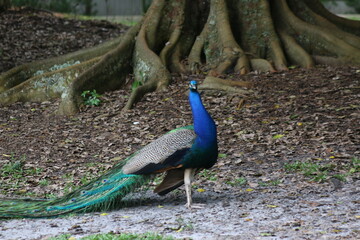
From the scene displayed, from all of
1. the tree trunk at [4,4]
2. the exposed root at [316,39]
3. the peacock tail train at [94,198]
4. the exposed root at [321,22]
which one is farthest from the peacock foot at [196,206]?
the tree trunk at [4,4]

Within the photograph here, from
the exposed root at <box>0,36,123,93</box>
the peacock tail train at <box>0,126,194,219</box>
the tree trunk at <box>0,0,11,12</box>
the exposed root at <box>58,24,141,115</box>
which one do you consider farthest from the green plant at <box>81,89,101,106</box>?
the tree trunk at <box>0,0,11,12</box>

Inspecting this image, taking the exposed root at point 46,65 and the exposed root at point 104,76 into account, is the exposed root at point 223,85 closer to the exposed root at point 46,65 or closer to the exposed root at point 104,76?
the exposed root at point 104,76

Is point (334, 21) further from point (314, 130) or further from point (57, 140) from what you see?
point (57, 140)

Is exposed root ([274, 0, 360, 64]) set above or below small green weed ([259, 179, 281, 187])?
above

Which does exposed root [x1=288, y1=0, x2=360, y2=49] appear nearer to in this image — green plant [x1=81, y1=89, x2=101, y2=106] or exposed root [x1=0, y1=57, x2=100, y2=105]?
exposed root [x1=0, y1=57, x2=100, y2=105]

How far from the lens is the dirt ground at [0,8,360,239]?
5883mm

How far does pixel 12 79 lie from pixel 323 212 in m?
8.84

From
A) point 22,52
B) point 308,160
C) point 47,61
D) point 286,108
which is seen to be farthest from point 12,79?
point 308,160

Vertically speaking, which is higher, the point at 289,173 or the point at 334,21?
the point at 334,21

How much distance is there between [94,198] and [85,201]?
0.10 metres

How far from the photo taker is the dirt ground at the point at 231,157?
5883mm

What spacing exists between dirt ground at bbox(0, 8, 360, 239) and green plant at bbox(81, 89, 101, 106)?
178 mm

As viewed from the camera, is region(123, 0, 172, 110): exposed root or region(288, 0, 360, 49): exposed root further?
region(288, 0, 360, 49): exposed root

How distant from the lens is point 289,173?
775 cm
